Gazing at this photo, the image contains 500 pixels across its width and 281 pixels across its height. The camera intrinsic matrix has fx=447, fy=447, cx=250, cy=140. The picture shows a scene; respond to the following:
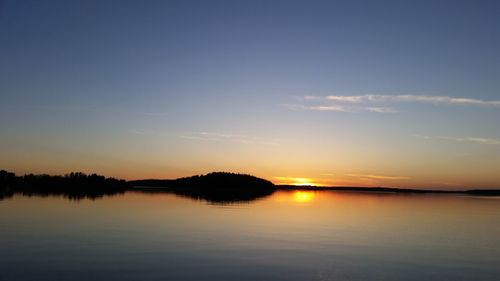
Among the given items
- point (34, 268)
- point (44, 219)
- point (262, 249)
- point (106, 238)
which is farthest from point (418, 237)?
point (44, 219)

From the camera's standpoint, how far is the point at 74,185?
197250 millimetres

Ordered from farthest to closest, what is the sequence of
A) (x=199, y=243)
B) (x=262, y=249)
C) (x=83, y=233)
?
(x=83, y=233) < (x=199, y=243) < (x=262, y=249)

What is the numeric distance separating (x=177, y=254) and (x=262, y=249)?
21.0 ft

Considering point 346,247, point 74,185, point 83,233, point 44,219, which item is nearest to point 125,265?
point 83,233

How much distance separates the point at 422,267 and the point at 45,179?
7773 inches

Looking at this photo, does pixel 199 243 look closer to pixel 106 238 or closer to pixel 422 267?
pixel 106 238

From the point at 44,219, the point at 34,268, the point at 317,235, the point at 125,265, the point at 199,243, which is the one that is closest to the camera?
the point at 34,268

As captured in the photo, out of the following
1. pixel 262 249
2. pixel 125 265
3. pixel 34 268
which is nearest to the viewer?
pixel 34 268

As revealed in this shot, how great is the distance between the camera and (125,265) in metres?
24.7

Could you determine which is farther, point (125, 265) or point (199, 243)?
point (199, 243)

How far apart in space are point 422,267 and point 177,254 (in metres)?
15.3

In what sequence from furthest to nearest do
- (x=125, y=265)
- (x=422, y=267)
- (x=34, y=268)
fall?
(x=422, y=267), (x=125, y=265), (x=34, y=268)

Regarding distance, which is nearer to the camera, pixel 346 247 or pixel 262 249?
pixel 262 249

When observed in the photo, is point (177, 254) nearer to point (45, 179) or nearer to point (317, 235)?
point (317, 235)
